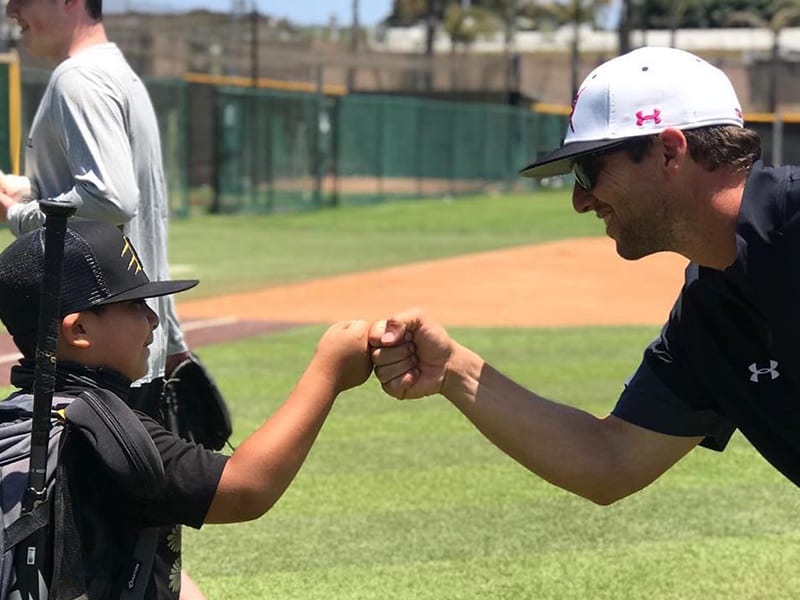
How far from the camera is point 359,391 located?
902cm

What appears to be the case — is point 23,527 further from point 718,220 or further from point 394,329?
point 718,220

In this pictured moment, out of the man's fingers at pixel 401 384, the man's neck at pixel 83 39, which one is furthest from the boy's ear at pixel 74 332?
the man's neck at pixel 83 39

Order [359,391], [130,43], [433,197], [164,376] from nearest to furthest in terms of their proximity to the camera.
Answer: [164,376], [359,391], [130,43], [433,197]

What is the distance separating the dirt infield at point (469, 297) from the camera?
41.6ft

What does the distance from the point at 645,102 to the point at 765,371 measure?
731 mm

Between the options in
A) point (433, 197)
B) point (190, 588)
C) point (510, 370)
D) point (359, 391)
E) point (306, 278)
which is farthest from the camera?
point (433, 197)

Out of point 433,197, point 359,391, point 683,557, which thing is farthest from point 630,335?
point 433,197

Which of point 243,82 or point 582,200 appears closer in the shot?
point 582,200

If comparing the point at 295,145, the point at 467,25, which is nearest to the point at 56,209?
the point at 295,145

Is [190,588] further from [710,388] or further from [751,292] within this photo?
[751,292]

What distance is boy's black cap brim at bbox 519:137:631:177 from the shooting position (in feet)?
10.4

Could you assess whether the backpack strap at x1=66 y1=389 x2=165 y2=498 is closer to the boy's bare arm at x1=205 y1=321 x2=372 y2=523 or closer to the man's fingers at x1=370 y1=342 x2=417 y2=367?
the boy's bare arm at x1=205 y1=321 x2=372 y2=523

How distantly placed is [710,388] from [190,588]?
1.60 meters

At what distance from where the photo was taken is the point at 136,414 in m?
2.97
